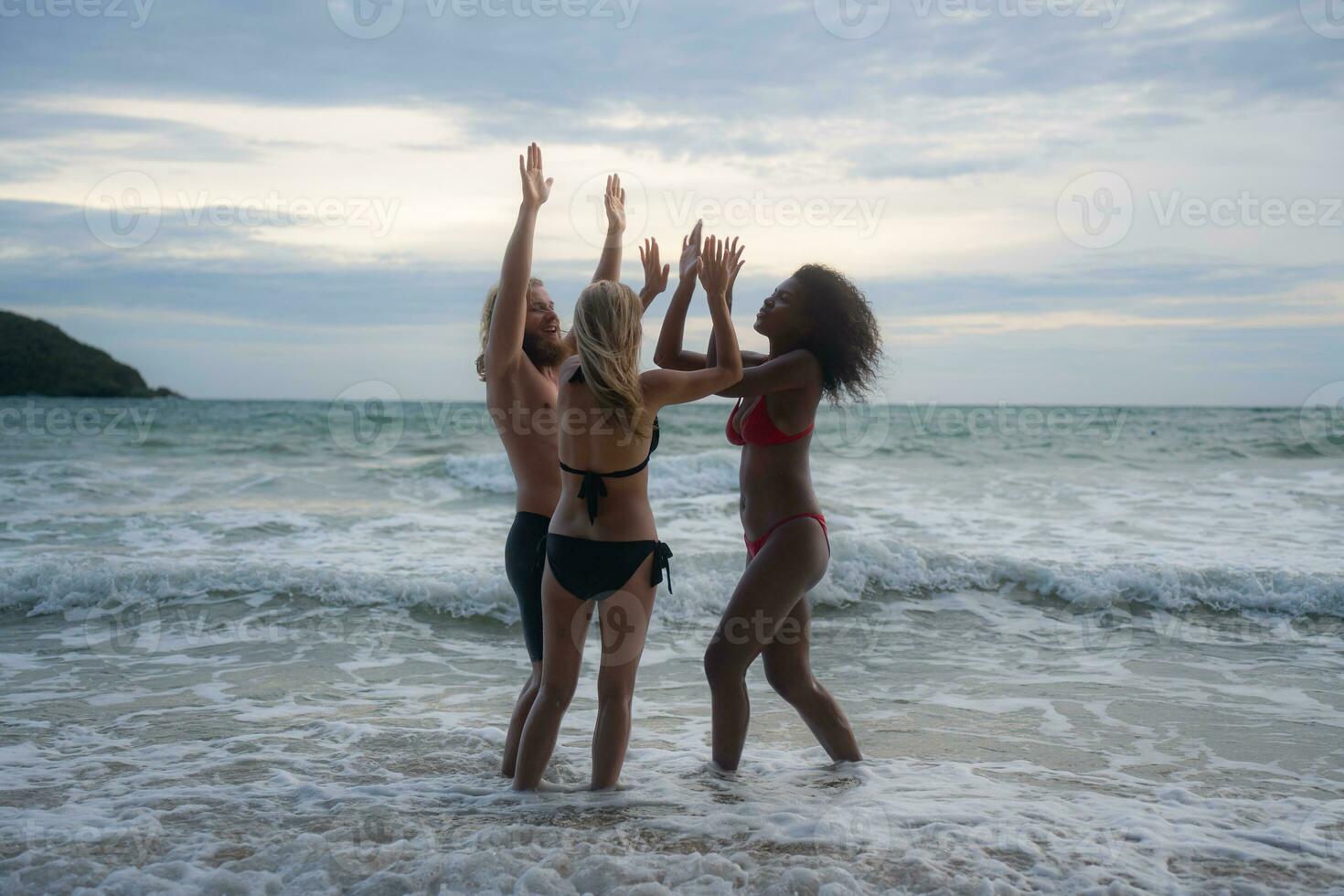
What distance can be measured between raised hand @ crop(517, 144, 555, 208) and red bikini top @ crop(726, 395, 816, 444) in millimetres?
1201

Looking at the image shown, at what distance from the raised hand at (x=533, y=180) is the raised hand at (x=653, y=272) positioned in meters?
0.47

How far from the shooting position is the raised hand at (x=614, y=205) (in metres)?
4.19

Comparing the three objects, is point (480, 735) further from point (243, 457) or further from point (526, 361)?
point (243, 457)

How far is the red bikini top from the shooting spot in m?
4.08

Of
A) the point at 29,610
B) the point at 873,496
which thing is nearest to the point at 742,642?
the point at 29,610

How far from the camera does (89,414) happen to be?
3428 centimetres

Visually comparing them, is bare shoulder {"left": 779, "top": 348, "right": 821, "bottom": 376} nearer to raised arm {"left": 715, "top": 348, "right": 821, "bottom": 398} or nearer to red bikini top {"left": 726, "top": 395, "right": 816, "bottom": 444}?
raised arm {"left": 715, "top": 348, "right": 821, "bottom": 398}

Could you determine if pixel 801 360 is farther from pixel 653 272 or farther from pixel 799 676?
pixel 799 676

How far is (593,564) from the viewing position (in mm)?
3648

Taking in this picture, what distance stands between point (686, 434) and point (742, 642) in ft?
78.3

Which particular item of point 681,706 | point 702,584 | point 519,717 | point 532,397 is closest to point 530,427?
point 532,397

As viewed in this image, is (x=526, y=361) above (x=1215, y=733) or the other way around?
above

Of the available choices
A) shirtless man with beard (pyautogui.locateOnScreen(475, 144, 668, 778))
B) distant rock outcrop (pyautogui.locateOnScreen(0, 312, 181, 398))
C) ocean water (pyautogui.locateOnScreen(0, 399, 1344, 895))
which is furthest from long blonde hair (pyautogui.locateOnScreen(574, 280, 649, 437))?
distant rock outcrop (pyautogui.locateOnScreen(0, 312, 181, 398))

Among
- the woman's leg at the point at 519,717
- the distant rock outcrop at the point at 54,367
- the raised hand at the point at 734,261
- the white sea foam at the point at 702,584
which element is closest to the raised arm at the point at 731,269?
the raised hand at the point at 734,261
